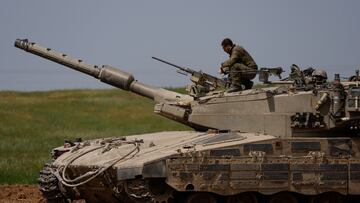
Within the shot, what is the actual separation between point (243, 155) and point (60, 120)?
116ft

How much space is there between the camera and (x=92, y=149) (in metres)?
26.0

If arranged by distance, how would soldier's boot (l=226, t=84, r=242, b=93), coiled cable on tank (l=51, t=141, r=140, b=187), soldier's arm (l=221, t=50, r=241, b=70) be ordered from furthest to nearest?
soldier's arm (l=221, t=50, r=241, b=70) < soldier's boot (l=226, t=84, r=242, b=93) < coiled cable on tank (l=51, t=141, r=140, b=187)

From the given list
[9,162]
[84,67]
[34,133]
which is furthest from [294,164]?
[34,133]

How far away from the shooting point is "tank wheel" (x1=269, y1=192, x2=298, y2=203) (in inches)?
959

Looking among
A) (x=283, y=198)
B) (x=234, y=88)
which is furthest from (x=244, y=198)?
(x=234, y=88)

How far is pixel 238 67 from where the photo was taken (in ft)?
88.2

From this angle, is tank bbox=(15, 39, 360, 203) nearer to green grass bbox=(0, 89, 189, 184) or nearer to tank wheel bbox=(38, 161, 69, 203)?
tank wheel bbox=(38, 161, 69, 203)

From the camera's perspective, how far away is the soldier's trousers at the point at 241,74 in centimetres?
2672

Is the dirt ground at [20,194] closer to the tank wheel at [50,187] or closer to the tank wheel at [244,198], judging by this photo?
the tank wheel at [50,187]

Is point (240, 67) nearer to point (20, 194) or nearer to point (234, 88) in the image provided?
point (234, 88)

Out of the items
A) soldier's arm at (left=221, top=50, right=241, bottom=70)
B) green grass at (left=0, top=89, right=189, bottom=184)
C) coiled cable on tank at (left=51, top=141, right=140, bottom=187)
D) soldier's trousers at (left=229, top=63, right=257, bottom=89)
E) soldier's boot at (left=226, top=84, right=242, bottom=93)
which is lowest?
coiled cable on tank at (left=51, top=141, right=140, bottom=187)

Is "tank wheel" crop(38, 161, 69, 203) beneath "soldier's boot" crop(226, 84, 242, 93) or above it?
beneath

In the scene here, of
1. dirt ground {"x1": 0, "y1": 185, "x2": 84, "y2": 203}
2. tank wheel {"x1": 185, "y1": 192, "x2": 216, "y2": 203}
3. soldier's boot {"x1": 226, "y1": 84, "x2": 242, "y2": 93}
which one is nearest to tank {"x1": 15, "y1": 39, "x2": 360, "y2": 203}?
tank wheel {"x1": 185, "y1": 192, "x2": 216, "y2": 203}

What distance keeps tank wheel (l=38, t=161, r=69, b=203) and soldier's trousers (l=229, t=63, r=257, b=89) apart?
4588 millimetres
